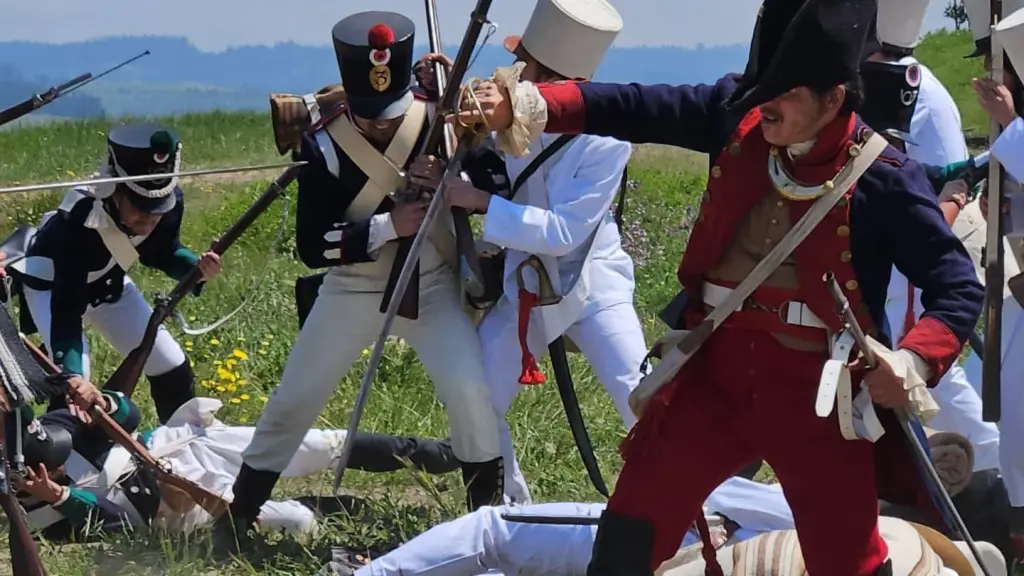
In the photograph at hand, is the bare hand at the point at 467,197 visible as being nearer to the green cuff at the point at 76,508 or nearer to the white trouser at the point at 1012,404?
the green cuff at the point at 76,508

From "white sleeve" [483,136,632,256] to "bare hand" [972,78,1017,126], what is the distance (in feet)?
3.43

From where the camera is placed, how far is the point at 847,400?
2789 mm

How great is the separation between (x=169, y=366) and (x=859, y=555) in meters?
3.35

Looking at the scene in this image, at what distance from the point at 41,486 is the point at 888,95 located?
2895 millimetres

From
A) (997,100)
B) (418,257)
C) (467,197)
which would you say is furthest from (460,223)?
(997,100)

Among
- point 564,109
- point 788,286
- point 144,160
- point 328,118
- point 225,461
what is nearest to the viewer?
point 788,286

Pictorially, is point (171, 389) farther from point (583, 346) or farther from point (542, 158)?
point (542, 158)

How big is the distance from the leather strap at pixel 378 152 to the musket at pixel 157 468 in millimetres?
1075

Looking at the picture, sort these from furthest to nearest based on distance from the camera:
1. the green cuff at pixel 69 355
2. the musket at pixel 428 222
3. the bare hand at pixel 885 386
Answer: the green cuff at pixel 69 355
the musket at pixel 428 222
the bare hand at pixel 885 386

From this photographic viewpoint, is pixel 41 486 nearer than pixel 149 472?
Yes

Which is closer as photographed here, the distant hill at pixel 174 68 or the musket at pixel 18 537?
the musket at pixel 18 537

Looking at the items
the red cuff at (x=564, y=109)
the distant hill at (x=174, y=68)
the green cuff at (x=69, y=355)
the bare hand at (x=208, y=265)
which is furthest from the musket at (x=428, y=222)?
the distant hill at (x=174, y=68)

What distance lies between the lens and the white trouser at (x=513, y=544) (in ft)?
11.1

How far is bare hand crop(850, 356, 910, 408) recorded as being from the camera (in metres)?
2.72
